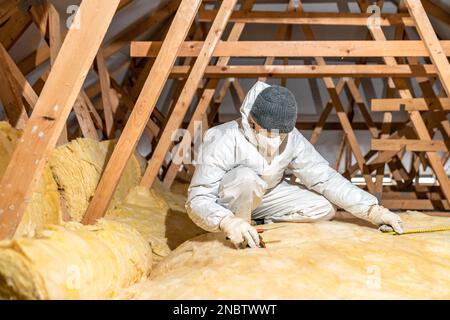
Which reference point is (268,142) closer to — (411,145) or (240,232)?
(240,232)

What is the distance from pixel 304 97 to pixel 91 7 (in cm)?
611

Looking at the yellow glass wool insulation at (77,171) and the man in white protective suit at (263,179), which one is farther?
the yellow glass wool insulation at (77,171)

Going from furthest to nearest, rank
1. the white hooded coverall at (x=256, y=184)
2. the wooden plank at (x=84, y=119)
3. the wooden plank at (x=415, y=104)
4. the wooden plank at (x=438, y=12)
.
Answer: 1. the wooden plank at (x=438, y=12)
2. the wooden plank at (x=415, y=104)
3. the wooden plank at (x=84, y=119)
4. the white hooded coverall at (x=256, y=184)

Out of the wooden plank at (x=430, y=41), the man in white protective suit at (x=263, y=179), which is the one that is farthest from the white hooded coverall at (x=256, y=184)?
the wooden plank at (x=430, y=41)

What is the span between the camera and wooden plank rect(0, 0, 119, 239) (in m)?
1.80

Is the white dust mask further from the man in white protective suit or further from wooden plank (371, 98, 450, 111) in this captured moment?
wooden plank (371, 98, 450, 111)

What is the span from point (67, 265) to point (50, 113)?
56 cm

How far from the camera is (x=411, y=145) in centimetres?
446

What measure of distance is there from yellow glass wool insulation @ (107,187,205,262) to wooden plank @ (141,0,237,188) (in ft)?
0.56

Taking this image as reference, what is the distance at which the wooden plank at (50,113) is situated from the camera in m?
1.80

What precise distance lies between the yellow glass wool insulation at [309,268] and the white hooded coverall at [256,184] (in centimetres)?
17

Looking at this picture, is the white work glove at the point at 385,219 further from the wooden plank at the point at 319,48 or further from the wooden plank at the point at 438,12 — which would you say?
the wooden plank at the point at 438,12

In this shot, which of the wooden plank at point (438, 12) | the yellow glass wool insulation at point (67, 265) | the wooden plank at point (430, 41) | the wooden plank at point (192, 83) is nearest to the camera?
the yellow glass wool insulation at point (67, 265)

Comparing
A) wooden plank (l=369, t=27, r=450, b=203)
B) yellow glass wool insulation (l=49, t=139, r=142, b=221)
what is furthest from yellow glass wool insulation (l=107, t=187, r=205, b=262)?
wooden plank (l=369, t=27, r=450, b=203)
